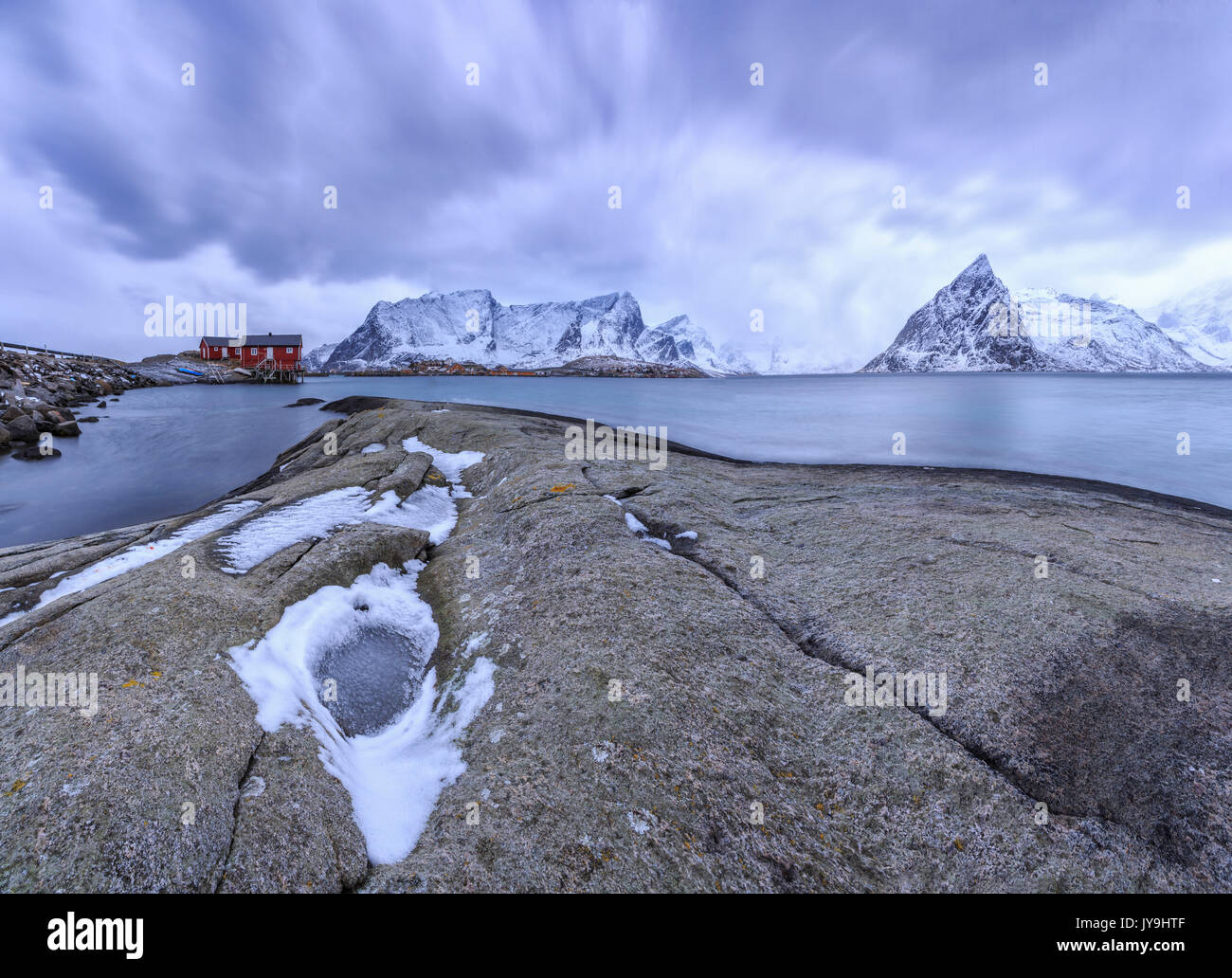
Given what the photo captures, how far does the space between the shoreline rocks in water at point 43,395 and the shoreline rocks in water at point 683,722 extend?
44.2 m

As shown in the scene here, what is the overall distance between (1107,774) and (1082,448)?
43814 mm

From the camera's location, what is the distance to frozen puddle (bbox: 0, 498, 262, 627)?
409 inches

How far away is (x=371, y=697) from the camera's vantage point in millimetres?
8148

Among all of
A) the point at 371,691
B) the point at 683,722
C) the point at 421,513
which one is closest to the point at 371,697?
the point at 371,691

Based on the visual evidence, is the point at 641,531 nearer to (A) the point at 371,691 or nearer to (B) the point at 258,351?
(A) the point at 371,691

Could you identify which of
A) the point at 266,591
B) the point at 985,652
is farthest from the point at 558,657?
the point at 985,652

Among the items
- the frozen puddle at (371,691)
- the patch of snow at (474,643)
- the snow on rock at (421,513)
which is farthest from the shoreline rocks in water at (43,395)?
the patch of snow at (474,643)

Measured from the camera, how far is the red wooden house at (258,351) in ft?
558

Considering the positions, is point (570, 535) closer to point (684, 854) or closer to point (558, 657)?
point (558, 657)

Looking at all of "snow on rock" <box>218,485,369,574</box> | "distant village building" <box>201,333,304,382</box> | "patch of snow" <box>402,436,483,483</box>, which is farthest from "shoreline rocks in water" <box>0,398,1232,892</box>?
"distant village building" <box>201,333,304,382</box>

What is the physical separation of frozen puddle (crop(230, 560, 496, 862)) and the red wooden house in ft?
627

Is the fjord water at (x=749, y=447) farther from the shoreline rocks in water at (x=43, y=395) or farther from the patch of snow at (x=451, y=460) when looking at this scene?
the patch of snow at (x=451, y=460)

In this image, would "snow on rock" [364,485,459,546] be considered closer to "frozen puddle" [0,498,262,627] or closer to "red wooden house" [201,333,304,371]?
"frozen puddle" [0,498,262,627]

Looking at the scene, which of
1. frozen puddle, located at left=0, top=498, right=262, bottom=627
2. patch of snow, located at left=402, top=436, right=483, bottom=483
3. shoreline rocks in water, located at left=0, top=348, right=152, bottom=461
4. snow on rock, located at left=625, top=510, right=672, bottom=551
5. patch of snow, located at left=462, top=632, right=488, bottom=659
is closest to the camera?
patch of snow, located at left=462, top=632, right=488, bottom=659
